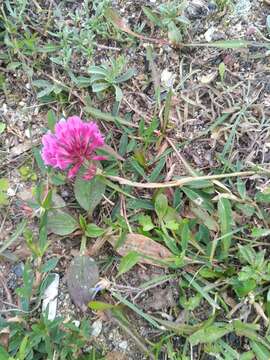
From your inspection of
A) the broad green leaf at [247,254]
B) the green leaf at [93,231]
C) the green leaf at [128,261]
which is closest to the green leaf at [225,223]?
the broad green leaf at [247,254]

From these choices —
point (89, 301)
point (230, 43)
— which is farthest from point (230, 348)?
point (230, 43)

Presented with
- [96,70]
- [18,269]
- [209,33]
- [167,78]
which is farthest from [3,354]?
[209,33]

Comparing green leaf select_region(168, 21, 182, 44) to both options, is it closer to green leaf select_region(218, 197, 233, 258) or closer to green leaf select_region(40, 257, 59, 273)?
green leaf select_region(218, 197, 233, 258)

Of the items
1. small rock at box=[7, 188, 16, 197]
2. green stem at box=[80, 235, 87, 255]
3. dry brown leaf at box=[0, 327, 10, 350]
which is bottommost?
dry brown leaf at box=[0, 327, 10, 350]

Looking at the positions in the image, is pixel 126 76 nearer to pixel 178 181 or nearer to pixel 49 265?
pixel 178 181

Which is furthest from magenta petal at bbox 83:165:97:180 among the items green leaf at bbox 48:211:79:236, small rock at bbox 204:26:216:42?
small rock at bbox 204:26:216:42

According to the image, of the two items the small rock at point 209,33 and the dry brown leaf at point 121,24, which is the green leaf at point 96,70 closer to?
the dry brown leaf at point 121,24
